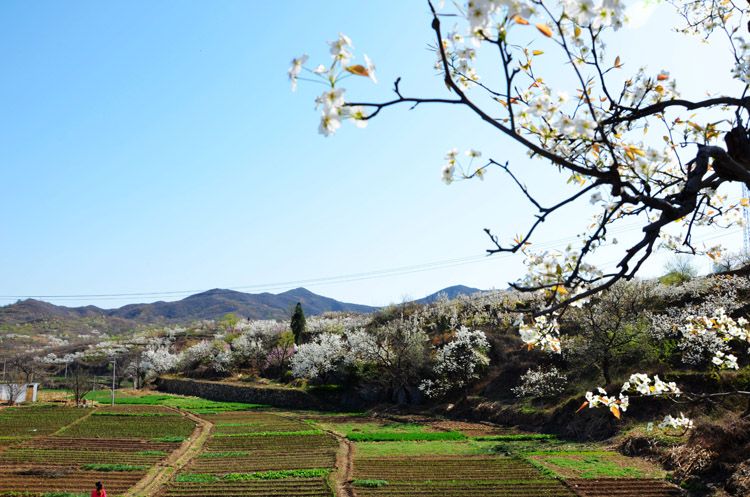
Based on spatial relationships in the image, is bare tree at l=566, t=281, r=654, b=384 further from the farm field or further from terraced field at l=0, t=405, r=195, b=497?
terraced field at l=0, t=405, r=195, b=497

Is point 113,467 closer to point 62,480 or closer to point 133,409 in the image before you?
point 62,480

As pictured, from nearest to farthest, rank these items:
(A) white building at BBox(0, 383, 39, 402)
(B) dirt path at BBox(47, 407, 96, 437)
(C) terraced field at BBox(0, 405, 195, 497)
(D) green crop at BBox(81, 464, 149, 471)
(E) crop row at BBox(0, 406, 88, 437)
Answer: (C) terraced field at BBox(0, 405, 195, 497) < (D) green crop at BBox(81, 464, 149, 471) < (B) dirt path at BBox(47, 407, 96, 437) < (E) crop row at BBox(0, 406, 88, 437) < (A) white building at BBox(0, 383, 39, 402)

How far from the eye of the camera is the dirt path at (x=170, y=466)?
13.0m

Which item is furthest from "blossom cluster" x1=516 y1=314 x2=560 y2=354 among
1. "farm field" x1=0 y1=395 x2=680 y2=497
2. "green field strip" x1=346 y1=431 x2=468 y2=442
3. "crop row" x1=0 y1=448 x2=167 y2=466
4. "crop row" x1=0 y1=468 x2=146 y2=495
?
"green field strip" x1=346 y1=431 x2=468 y2=442

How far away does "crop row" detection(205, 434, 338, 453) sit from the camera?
18719 mm

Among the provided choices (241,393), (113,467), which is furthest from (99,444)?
(241,393)

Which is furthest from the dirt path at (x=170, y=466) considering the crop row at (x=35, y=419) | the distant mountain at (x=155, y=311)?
the distant mountain at (x=155, y=311)

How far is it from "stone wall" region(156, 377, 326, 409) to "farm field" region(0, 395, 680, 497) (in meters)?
7.44

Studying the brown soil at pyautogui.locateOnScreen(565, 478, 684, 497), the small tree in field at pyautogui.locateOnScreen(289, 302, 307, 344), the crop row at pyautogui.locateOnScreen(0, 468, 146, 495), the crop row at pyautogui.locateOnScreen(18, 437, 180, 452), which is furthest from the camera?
the small tree in field at pyautogui.locateOnScreen(289, 302, 307, 344)

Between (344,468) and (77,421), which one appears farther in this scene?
(77,421)

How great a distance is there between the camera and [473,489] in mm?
12484

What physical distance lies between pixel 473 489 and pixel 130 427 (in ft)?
65.2

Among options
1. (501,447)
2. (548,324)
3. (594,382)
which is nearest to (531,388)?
(594,382)

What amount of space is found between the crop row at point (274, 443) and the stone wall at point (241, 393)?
12148 mm
